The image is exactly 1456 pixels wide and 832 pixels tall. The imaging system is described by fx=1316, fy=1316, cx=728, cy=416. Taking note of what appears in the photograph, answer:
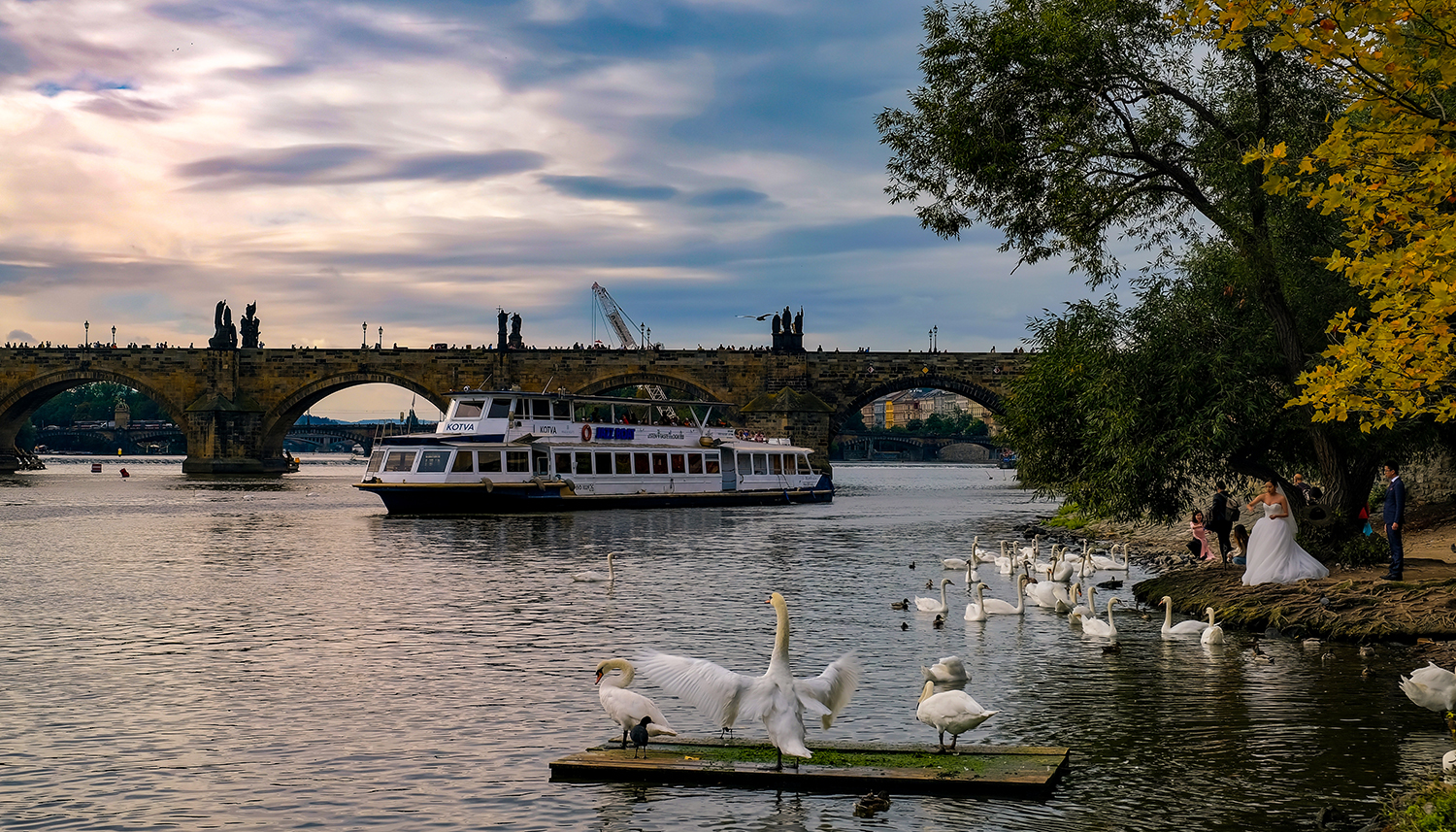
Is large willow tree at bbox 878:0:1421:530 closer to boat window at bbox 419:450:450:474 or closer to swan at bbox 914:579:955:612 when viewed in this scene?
swan at bbox 914:579:955:612

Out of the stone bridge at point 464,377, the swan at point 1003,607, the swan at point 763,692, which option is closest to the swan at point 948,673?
the swan at point 763,692

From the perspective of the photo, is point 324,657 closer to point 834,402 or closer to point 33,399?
point 834,402

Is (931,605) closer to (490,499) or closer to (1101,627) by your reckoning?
(1101,627)

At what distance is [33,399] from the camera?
3497 inches

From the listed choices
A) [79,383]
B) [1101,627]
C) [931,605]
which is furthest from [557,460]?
[79,383]

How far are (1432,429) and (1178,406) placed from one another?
4.40 m

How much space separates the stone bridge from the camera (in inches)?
3209

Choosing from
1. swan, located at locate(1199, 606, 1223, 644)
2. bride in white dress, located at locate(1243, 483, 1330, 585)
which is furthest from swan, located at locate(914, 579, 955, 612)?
bride in white dress, located at locate(1243, 483, 1330, 585)

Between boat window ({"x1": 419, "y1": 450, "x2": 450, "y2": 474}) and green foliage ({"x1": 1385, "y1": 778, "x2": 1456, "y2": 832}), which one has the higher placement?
boat window ({"x1": 419, "y1": 450, "x2": 450, "y2": 474})

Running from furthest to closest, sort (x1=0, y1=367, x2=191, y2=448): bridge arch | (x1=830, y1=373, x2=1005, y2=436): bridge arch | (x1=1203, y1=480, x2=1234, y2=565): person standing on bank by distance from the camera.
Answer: (x1=0, y1=367, x2=191, y2=448): bridge arch, (x1=830, y1=373, x2=1005, y2=436): bridge arch, (x1=1203, y1=480, x2=1234, y2=565): person standing on bank

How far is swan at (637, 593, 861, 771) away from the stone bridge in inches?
2704

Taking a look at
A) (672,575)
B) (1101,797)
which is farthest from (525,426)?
(1101,797)

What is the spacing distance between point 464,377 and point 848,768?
2965 inches

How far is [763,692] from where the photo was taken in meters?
9.50
